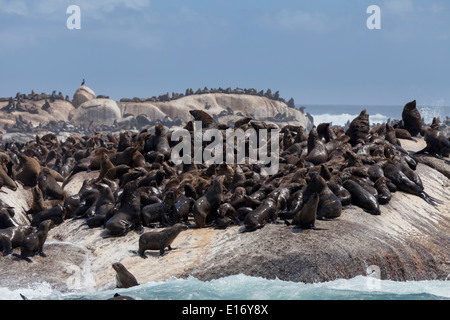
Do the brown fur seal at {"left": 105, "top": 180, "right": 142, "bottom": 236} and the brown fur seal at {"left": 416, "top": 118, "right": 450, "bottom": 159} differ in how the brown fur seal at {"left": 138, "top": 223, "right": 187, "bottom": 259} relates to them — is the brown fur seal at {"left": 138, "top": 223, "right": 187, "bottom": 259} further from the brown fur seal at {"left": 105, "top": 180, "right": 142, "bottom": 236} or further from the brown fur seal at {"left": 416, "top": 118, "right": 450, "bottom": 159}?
the brown fur seal at {"left": 416, "top": 118, "right": 450, "bottom": 159}

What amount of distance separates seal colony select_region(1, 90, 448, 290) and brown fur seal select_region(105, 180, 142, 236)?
20 mm

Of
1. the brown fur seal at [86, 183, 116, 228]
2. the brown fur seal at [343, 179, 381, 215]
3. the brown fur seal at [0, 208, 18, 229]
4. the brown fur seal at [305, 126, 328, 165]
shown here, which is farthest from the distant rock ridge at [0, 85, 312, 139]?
the brown fur seal at [343, 179, 381, 215]

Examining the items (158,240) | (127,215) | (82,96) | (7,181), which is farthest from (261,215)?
(82,96)

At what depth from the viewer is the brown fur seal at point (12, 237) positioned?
9.70m

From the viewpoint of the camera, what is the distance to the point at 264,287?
805cm

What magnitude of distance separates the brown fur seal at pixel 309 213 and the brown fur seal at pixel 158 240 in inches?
84.3

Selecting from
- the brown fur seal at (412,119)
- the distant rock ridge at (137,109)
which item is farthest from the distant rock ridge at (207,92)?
the brown fur seal at (412,119)

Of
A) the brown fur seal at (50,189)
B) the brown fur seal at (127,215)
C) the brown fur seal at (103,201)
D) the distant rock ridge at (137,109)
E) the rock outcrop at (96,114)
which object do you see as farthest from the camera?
the rock outcrop at (96,114)

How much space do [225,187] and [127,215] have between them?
285 cm

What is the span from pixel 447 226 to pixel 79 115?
62.4m

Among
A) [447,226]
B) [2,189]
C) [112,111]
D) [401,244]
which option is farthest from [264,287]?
[112,111]

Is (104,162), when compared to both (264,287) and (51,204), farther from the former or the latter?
(264,287)

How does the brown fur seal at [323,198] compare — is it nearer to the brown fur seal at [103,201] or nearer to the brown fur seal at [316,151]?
the brown fur seal at [316,151]

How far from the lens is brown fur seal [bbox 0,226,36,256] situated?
31.8 feet
